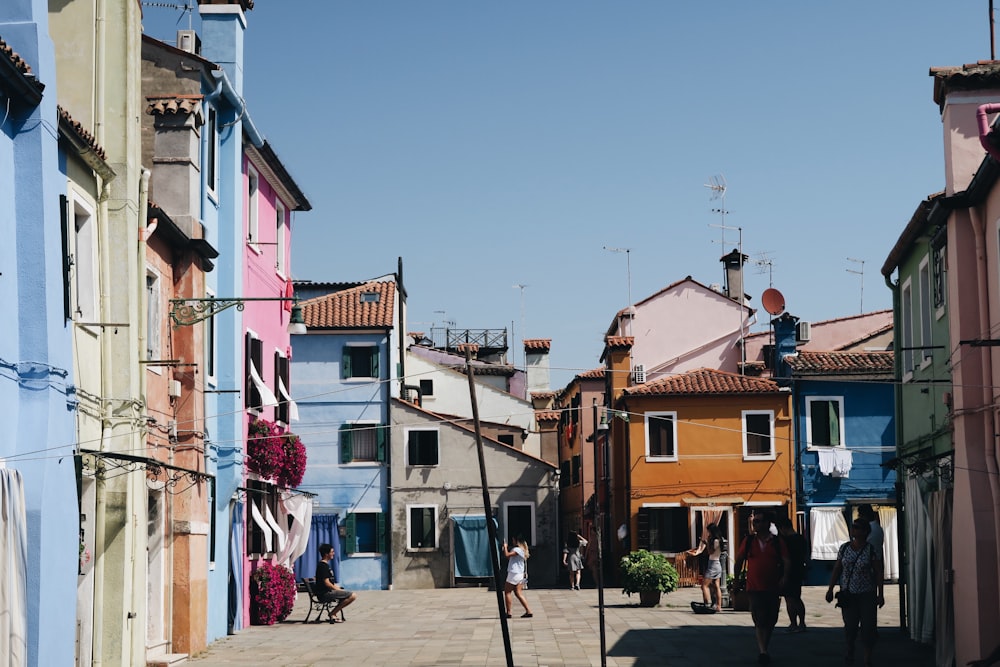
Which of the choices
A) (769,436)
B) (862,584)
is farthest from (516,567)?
(769,436)

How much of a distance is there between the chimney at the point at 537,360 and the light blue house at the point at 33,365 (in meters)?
44.1

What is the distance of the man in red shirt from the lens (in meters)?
16.9

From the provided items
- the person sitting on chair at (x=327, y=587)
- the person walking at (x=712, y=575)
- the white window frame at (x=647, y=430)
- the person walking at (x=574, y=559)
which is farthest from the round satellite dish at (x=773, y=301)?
the person sitting on chair at (x=327, y=587)

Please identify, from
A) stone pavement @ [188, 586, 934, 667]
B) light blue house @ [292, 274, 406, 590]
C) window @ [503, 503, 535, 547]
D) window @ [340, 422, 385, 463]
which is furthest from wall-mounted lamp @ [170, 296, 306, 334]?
window @ [503, 503, 535, 547]

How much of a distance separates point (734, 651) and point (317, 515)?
25445 mm

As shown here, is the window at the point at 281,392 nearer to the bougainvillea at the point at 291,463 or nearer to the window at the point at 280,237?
the bougainvillea at the point at 291,463

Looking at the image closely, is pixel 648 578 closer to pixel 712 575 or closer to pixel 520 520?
pixel 712 575

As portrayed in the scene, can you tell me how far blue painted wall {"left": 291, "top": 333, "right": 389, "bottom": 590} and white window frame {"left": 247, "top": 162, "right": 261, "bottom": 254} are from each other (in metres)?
16.1

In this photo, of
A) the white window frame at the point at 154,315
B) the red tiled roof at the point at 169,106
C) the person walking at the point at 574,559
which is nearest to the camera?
the white window frame at the point at 154,315

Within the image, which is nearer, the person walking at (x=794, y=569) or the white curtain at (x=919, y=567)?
the white curtain at (x=919, y=567)

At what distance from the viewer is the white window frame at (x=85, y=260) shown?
49.9 feet

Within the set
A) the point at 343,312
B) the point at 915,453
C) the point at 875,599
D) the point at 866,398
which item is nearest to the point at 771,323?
the point at 866,398

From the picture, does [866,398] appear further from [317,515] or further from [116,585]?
[116,585]

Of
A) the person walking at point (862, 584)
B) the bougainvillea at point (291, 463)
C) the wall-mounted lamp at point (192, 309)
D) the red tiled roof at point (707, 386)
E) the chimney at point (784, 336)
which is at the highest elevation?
the chimney at point (784, 336)
